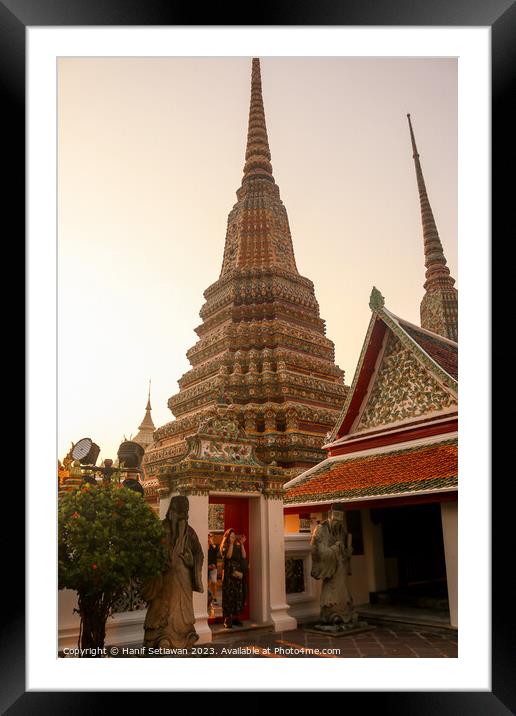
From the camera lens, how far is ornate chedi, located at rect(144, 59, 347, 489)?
12492 millimetres

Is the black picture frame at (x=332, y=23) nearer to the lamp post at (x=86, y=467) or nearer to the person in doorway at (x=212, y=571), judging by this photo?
the lamp post at (x=86, y=467)

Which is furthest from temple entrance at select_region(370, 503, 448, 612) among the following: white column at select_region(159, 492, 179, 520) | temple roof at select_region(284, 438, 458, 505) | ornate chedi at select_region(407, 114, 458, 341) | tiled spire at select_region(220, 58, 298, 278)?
ornate chedi at select_region(407, 114, 458, 341)

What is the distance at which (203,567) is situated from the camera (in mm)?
6297

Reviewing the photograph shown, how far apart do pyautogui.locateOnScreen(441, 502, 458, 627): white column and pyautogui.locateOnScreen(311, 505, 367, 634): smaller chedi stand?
117 cm

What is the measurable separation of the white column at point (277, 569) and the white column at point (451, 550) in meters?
1.93

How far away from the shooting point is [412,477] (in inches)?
290

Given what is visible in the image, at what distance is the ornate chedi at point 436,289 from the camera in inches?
689

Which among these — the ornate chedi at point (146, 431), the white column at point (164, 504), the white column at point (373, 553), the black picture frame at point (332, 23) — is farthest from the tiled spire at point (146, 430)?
the black picture frame at point (332, 23)

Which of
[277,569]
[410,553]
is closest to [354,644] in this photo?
[277,569]

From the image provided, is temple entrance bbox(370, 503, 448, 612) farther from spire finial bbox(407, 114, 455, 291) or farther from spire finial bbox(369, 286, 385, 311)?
spire finial bbox(407, 114, 455, 291)
